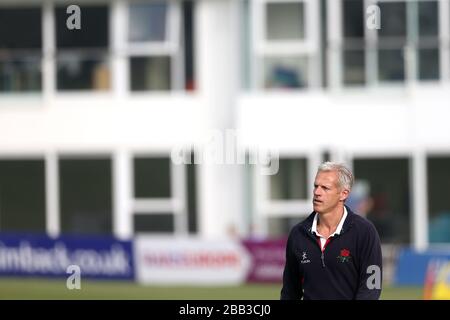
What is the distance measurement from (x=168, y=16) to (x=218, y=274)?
23.7ft

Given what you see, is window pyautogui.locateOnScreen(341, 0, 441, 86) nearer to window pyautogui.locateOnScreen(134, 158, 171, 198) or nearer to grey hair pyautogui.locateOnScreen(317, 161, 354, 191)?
window pyautogui.locateOnScreen(134, 158, 171, 198)

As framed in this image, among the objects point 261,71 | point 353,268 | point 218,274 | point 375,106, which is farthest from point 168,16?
point 353,268

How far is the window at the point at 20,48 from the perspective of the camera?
29734 millimetres

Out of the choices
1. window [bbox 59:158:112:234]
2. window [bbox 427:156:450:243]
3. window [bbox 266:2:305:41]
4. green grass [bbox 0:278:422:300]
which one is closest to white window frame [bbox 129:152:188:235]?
window [bbox 59:158:112:234]

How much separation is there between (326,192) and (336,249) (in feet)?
1.18

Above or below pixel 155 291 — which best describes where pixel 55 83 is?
above

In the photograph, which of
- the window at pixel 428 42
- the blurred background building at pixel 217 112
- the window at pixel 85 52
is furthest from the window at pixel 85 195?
the window at pixel 428 42

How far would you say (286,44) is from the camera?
28859 mm

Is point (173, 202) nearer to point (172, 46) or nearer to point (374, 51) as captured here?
point (172, 46)

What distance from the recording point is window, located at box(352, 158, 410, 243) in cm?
2817
